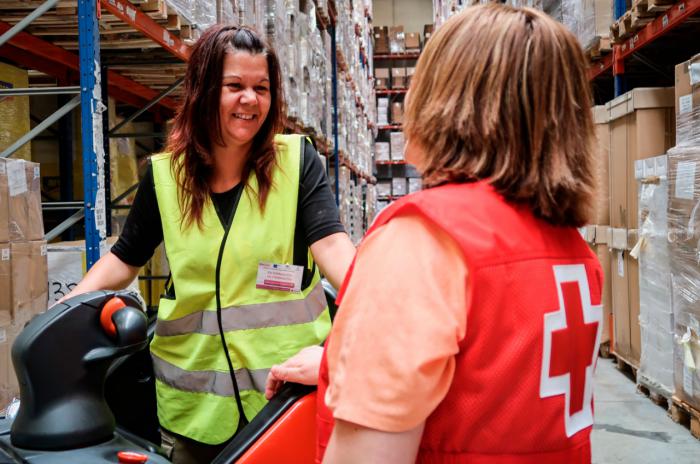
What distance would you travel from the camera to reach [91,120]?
2766 millimetres

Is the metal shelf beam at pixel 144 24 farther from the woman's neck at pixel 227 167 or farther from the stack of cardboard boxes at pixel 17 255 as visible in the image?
the woman's neck at pixel 227 167

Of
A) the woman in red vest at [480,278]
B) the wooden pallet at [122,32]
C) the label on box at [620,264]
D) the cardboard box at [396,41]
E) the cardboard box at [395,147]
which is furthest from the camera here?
the cardboard box at [396,41]

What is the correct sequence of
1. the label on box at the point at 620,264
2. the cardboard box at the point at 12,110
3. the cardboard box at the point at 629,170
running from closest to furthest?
1. the cardboard box at the point at 12,110
2. the cardboard box at the point at 629,170
3. the label on box at the point at 620,264

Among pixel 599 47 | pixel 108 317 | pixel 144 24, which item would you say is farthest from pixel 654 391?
pixel 108 317

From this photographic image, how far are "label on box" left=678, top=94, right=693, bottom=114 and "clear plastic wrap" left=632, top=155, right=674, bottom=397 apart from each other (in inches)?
13.2

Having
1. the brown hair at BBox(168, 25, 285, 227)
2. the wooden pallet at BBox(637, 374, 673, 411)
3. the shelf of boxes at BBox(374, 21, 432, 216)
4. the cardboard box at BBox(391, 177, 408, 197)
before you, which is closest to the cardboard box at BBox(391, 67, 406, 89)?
the shelf of boxes at BBox(374, 21, 432, 216)

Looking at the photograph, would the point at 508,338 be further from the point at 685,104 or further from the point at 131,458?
the point at 685,104

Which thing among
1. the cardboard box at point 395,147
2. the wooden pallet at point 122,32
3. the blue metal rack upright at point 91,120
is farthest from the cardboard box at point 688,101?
the cardboard box at point 395,147

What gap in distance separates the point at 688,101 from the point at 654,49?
186 centimetres

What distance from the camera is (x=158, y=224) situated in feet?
5.69

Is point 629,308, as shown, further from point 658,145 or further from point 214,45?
point 214,45

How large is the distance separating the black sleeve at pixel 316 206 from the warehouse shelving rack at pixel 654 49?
8.29 ft

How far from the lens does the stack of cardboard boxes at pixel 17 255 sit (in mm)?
2561

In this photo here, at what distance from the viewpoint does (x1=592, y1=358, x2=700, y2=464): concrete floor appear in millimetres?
3367
